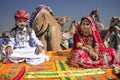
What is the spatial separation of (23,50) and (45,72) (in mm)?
1526

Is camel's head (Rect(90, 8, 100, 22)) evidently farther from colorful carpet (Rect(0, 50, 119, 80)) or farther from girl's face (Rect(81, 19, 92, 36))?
colorful carpet (Rect(0, 50, 119, 80))

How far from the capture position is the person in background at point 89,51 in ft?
21.3

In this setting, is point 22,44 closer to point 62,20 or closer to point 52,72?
point 52,72

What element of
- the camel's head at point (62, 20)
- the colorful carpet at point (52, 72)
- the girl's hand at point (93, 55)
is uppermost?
the camel's head at point (62, 20)

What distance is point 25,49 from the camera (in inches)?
289

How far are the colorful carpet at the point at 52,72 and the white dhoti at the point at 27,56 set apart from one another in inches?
9.3

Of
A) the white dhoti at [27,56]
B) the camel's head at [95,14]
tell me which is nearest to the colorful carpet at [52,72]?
the white dhoti at [27,56]

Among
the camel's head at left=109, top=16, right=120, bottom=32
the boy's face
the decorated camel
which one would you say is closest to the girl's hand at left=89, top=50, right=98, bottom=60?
the boy's face

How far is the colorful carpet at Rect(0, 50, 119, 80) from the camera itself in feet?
18.4

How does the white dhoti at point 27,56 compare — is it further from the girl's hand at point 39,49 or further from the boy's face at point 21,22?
the boy's face at point 21,22

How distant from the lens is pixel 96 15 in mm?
12367

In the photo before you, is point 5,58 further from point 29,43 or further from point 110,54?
point 110,54

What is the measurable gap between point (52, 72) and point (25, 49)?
1.60m

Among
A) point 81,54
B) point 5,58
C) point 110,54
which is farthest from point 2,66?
point 110,54
